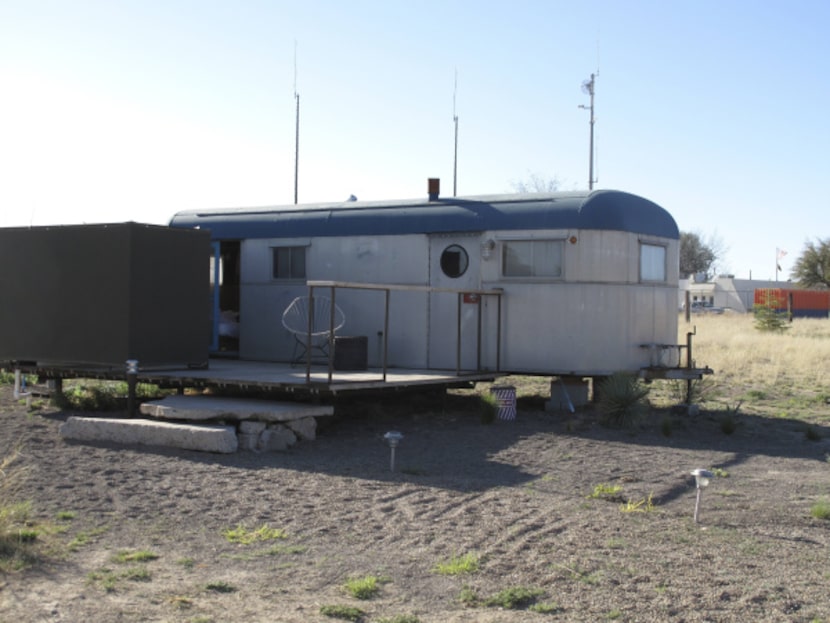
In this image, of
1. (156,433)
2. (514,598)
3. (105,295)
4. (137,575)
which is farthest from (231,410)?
(514,598)

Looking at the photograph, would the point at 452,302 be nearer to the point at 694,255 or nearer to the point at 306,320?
the point at 306,320

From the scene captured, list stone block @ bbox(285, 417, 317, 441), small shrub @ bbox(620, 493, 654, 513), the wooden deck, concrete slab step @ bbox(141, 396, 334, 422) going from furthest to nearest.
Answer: the wooden deck, stone block @ bbox(285, 417, 317, 441), concrete slab step @ bbox(141, 396, 334, 422), small shrub @ bbox(620, 493, 654, 513)

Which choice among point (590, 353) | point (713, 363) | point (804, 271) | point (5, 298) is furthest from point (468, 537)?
point (804, 271)

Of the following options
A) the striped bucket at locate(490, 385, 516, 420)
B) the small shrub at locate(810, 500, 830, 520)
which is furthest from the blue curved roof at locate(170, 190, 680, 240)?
the small shrub at locate(810, 500, 830, 520)

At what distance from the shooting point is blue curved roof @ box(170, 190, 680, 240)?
41.1ft

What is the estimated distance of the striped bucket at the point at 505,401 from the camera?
40.5 ft

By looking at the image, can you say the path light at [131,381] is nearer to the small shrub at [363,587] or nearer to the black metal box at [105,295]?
the black metal box at [105,295]

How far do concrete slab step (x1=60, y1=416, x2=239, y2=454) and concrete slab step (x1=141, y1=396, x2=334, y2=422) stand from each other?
139 millimetres

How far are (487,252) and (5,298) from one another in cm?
644

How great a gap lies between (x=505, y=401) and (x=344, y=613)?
7446mm

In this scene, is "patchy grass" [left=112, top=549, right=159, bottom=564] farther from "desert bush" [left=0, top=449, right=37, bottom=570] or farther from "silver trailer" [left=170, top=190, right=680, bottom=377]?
"silver trailer" [left=170, top=190, right=680, bottom=377]

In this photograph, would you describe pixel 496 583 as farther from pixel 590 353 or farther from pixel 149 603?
pixel 590 353

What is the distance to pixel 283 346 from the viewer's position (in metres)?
14.3

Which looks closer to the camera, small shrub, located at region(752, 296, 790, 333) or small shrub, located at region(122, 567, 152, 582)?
small shrub, located at region(122, 567, 152, 582)
